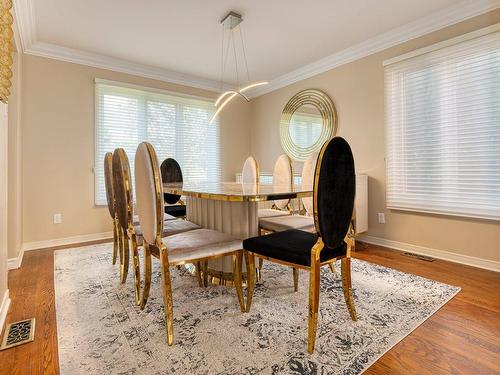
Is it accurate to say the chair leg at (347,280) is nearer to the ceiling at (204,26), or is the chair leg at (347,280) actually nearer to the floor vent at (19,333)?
the floor vent at (19,333)

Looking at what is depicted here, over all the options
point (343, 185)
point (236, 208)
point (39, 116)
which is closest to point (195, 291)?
point (236, 208)

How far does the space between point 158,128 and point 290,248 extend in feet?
11.3

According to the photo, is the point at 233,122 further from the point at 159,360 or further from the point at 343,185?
the point at 159,360

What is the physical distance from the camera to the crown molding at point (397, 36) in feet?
8.49

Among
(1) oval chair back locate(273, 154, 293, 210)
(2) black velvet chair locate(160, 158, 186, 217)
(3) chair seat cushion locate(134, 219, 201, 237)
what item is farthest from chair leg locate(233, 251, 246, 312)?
(2) black velvet chair locate(160, 158, 186, 217)

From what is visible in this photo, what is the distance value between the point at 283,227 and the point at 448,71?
227 centimetres

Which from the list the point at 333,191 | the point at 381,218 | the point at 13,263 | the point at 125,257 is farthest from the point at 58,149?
the point at 381,218

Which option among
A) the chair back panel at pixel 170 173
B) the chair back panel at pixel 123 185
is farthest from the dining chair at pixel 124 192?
the chair back panel at pixel 170 173

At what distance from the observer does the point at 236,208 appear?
6.90 feet

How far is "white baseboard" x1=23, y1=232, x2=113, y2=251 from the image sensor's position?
3357mm

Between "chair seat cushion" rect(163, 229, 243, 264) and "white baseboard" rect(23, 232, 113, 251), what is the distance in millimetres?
2603

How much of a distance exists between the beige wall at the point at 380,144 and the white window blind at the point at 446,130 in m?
0.11

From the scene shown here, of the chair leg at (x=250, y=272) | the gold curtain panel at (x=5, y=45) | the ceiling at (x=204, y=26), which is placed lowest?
the chair leg at (x=250, y=272)

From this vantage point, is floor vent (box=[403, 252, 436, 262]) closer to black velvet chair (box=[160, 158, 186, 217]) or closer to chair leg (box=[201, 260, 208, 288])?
chair leg (box=[201, 260, 208, 288])
